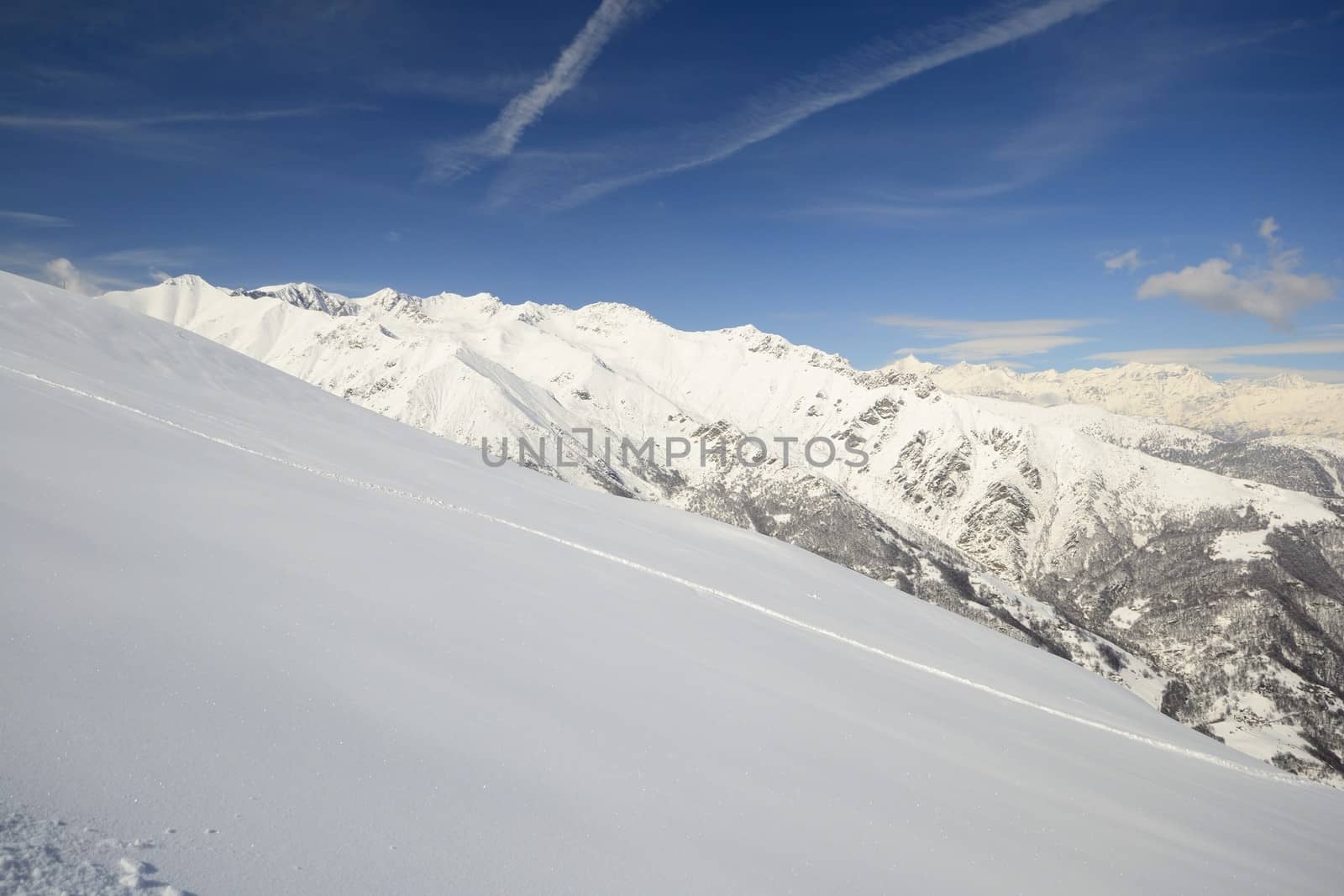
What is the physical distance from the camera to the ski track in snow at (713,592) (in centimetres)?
1212

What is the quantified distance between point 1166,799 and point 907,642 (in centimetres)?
472

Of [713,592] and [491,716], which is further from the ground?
[713,592]

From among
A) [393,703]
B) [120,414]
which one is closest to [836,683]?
[393,703]

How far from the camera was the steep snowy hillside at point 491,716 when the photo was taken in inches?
164

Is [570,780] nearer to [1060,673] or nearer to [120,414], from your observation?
[120,414]

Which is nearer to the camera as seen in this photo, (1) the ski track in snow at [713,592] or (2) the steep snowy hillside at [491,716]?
(2) the steep snowy hillside at [491,716]

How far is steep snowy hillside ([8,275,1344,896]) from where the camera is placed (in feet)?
13.7

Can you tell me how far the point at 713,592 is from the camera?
42.4 ft

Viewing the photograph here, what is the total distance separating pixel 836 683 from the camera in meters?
9.95

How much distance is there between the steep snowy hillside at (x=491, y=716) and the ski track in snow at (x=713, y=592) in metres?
0.12

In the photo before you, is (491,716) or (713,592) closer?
(491,716)

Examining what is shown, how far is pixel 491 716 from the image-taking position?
244 inches

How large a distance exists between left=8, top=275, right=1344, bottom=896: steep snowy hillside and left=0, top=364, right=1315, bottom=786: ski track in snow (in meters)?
0.12

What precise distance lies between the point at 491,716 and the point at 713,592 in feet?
23.8
